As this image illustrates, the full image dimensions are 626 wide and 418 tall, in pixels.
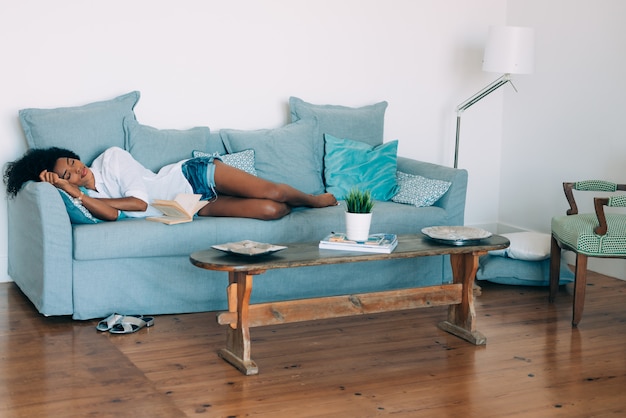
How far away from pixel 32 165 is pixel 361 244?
68.5 inches

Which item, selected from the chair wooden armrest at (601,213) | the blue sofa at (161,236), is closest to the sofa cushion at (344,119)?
the blue sofa at (161,236)

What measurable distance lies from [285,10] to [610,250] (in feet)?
8.16

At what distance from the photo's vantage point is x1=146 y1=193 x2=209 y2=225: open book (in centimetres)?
403

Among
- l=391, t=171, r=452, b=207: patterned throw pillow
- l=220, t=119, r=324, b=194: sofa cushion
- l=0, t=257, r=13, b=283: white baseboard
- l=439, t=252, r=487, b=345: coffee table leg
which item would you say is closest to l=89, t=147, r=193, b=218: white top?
l=220, t=119, r=324, b=194: sofa cushion

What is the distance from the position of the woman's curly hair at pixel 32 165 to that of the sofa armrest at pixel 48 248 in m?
0.09

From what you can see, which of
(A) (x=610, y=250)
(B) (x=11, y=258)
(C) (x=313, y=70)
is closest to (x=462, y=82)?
(C) (x=313, y=70)

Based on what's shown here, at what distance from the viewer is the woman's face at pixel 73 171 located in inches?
161

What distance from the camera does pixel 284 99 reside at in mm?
5254

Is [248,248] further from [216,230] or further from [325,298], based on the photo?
[216,230]

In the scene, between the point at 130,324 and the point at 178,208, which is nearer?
the point at 130,324

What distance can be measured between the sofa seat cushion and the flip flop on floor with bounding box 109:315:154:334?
1.00 feet

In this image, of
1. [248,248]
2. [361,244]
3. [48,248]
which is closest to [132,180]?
[48,248]

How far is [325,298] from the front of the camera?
137 inches

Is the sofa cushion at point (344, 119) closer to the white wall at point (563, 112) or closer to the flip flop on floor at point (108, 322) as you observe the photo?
the white wall at point (563, 112)
